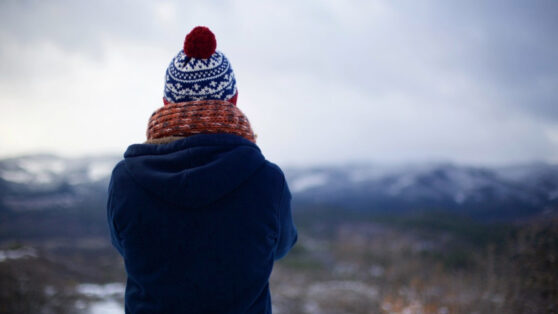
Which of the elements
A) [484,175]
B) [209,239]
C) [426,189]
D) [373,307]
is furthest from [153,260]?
[426,189]

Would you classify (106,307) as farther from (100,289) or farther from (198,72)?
(198,72)

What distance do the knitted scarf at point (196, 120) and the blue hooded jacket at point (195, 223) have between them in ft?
0.20

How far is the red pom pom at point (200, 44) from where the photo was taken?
1048 millimetres

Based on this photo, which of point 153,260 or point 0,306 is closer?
point 153,260

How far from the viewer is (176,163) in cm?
91

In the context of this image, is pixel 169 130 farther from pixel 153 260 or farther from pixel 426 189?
pixel 426 189

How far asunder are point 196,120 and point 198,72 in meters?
0.17

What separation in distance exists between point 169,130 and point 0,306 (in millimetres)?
4603

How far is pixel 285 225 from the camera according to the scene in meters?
1.04

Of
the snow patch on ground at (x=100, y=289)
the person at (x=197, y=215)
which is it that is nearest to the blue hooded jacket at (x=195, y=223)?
the person at (x=197, y=215)

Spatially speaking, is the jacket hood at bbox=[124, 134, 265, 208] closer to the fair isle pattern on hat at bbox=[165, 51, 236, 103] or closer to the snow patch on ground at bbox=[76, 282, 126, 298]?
the fair isle pattern on hat at bbox=[165, 51, 236, 103]

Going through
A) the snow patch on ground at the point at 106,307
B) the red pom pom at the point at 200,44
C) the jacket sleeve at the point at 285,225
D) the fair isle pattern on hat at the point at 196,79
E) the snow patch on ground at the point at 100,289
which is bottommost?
the snow patch on ground at the point at 106,307

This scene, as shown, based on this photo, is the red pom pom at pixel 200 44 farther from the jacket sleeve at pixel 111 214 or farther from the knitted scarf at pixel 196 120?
the jacket sleeve at pixel 111 214

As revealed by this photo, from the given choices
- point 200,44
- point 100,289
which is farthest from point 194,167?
point 100,289
